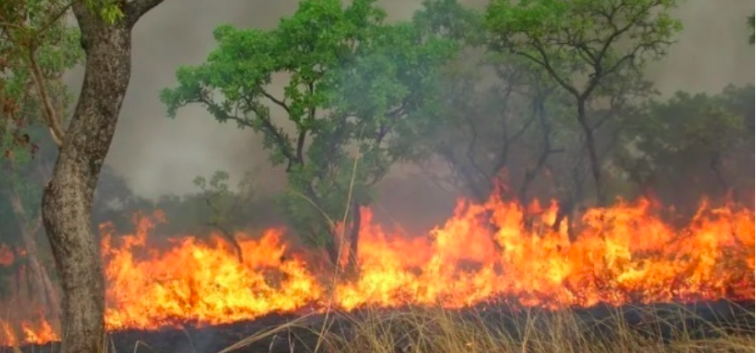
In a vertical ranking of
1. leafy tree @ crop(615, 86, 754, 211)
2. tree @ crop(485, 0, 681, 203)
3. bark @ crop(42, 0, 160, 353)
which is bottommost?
bark @ crop(42, 0, 160, 353)

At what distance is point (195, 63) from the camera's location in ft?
124

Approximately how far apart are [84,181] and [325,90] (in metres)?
15.7

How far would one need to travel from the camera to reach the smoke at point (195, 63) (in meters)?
37.2

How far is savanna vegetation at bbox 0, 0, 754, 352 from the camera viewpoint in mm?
27344

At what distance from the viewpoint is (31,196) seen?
3228 centimetres

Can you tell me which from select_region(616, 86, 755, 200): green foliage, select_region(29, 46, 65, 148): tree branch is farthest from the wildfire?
select_region(29, 46, 65, 148): tree branch

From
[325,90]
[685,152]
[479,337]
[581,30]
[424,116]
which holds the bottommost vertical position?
[479,337]

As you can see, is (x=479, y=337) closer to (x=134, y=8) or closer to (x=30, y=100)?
(x=134, y=8)

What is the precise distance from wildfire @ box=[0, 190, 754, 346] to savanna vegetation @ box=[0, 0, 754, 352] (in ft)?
4.28

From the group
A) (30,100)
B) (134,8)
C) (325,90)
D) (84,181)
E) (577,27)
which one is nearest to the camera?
(84,181)

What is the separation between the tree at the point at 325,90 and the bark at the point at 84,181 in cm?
1418

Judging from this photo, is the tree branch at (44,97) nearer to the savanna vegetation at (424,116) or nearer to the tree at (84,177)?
the tree at (84,177)

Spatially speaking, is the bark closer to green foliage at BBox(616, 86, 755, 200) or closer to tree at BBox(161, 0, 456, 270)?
tree at BBox(161, 0, 456, 270)

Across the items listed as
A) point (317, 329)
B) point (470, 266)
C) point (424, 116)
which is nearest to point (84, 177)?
point (317, 329)
